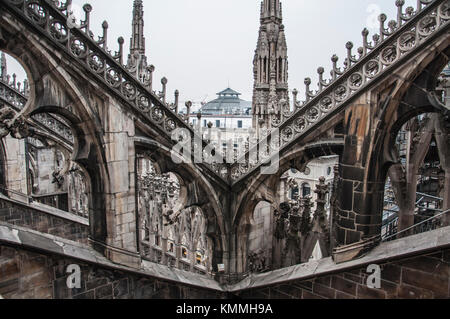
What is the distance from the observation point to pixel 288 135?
8797mm

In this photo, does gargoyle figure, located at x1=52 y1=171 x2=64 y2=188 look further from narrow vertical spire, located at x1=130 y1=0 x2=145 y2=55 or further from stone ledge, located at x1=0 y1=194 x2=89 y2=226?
narrow vertical spire, located at x1=130 y1=0 x2=145 y2=55

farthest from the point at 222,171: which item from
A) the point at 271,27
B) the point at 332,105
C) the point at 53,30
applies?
the point at 271,27

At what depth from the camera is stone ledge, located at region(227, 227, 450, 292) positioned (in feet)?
19.7

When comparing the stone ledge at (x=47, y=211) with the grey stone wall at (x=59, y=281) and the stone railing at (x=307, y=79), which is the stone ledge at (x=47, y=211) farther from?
the stone railing at (x=307, y=79)

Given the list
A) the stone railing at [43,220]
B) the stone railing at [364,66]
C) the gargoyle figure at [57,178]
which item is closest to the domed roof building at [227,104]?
the gargoyle figure at [57,178]

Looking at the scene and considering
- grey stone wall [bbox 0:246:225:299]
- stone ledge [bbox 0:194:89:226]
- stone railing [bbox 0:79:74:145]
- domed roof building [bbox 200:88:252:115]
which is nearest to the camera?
grey stone wall [bbox 0:246:225:299]

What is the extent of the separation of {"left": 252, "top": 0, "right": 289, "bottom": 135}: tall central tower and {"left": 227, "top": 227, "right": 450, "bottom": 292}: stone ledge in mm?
5974

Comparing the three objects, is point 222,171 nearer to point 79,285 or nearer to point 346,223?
point 346,223

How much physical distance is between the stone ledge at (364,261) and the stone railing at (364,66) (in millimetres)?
2681

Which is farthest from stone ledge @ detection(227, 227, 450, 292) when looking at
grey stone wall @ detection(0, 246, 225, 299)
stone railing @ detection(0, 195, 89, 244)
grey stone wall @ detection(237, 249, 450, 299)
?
stone railing @ detection(0, 195, 89, 244)

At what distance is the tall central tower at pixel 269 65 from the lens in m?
13.5

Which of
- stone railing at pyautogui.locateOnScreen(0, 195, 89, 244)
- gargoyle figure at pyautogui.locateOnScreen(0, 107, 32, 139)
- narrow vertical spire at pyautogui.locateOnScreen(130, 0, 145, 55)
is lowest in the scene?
stone railing at pyautogui.locateOnScreen(0, 195, 89, 244)
